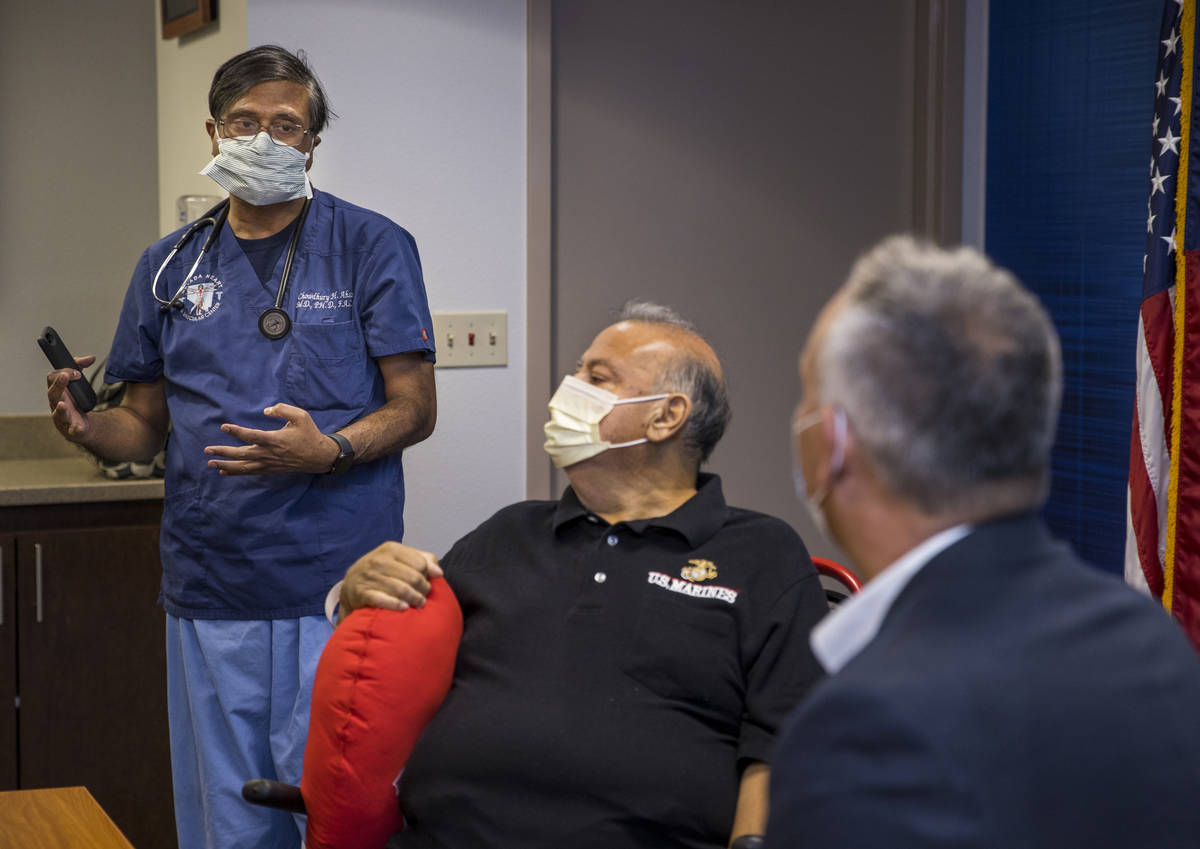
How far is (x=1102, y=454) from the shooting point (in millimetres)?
2773

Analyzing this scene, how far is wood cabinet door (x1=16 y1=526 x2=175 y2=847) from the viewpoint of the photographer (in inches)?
105

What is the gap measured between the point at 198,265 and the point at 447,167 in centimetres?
74

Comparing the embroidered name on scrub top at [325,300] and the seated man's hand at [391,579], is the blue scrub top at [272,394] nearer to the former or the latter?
the embroidered name on scrub top at [325,300]

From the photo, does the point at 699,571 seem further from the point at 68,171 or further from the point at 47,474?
the point at 68,171

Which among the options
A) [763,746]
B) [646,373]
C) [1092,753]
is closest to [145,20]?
[646,373]

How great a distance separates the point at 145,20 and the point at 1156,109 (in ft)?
8.13

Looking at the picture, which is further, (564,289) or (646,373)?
(564,289)

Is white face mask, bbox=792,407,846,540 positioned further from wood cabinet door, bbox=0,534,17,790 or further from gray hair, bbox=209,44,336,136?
wood cabinet door, bbox=0,534,17,790

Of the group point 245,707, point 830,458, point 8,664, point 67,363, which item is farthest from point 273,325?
point 830,458

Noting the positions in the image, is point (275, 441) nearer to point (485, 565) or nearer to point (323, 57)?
point (485, 565)

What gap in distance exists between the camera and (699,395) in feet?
5.68

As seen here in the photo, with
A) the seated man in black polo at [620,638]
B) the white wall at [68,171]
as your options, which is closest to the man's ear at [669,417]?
the seated man in black polo at [620,638]

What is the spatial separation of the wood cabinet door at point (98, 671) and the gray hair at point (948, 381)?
218 cm

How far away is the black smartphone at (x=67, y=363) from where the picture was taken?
6.70 feet
